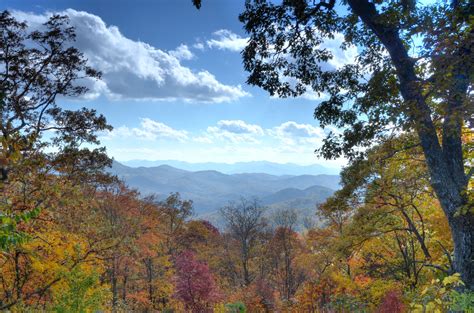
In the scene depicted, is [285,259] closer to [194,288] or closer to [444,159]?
[194,288]

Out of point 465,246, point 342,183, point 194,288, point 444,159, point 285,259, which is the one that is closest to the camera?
point 465,246

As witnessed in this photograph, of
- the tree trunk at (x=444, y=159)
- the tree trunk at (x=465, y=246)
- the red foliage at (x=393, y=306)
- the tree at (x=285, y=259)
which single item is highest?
the tree trunk at (x=444, y=159)

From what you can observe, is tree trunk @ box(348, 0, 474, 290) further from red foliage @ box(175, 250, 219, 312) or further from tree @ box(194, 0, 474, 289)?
red foliage @ box(175, 250, 219, 312)

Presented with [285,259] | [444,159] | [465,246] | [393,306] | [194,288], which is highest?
[444,159]

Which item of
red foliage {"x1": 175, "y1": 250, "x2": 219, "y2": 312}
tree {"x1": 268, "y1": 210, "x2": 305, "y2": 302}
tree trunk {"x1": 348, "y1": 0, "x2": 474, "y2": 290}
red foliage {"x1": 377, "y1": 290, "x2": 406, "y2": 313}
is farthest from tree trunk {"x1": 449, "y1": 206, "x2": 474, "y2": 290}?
tree {"x1": 268, "y1": 210, "x2": 305, "y2": 302}

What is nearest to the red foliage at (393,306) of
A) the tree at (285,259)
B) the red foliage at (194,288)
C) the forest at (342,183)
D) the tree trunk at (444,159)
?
the forest at (342,183)

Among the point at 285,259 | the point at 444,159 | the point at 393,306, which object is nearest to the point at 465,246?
the point at 444,159

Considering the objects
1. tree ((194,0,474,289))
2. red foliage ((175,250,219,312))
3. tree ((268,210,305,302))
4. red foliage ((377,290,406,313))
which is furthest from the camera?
tree ((268,210,305,302))

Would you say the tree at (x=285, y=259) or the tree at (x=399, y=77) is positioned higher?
the tree at (x=399, y=77)

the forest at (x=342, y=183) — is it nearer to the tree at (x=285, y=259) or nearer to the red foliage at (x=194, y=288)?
the red foliage at (x=194, y=288)

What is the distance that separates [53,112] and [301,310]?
18001 millimetres

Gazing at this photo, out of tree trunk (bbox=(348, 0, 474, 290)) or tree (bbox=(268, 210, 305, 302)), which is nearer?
tree trunk (bbox=(348, 0, 474, 290))

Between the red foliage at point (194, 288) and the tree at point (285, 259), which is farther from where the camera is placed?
the tree at point (285, 259)

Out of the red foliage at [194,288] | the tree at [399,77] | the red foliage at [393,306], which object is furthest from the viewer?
the red foliage at [194,288]
